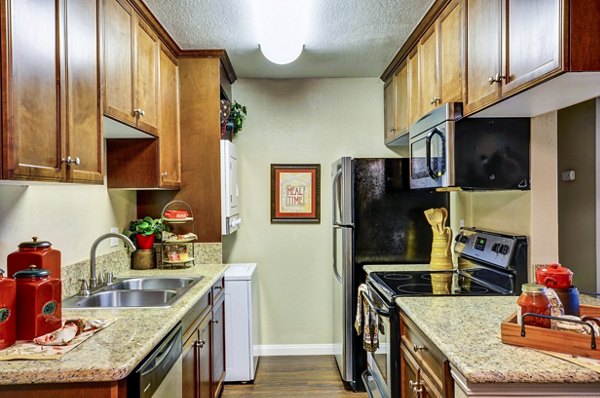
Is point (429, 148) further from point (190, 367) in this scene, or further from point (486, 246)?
point (190, 367)

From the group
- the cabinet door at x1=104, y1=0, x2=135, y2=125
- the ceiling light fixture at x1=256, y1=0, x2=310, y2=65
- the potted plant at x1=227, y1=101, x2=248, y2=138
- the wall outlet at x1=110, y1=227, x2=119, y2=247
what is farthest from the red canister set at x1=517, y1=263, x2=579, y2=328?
the potted plant at x1=227, y1=101, x2=248, y2=138

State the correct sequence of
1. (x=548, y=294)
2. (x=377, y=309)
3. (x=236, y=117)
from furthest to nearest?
(x=236, y=117) < (x=377, y=309) < (x=548, y=294)

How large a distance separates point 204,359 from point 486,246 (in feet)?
5.75

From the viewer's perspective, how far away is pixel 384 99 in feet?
13.1

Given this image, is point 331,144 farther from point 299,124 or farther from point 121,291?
point 121,291

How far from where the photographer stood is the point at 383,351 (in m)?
2.36

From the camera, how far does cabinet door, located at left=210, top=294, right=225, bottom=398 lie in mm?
2771

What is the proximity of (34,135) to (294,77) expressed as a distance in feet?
9.25

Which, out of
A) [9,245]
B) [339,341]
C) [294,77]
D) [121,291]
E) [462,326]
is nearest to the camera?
[462,326]

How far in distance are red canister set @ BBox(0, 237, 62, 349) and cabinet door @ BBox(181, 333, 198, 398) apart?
666 mm

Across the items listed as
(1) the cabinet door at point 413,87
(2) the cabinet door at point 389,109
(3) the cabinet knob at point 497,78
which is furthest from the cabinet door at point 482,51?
(2) the cabinet door at point 389,109

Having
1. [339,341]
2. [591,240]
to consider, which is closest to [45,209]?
[339,341]

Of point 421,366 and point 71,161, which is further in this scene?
point 421,366

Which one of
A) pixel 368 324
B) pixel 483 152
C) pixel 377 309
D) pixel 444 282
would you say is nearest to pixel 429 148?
pixel 483 152
